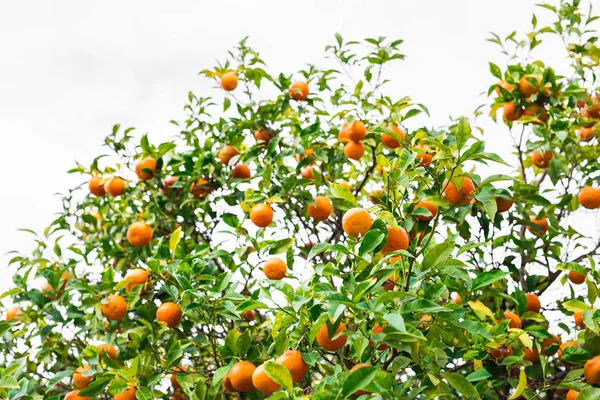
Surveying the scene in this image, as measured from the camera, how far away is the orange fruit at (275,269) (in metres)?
2.20

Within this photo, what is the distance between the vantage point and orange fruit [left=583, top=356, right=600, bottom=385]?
65.5 inches

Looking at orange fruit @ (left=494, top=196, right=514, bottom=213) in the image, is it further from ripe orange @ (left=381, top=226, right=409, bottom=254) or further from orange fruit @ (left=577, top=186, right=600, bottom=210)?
ripe orange @ (left=381, top=226, right=409, bottom=254)

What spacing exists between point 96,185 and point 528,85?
2.09 m

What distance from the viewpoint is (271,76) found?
3.06 metres

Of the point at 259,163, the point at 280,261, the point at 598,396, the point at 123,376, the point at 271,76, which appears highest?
the point at 271,76

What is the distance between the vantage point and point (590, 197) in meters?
2.47

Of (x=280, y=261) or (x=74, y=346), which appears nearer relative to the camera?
(x=280, y=261)

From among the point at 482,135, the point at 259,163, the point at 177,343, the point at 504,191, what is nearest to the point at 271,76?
the point at 259,163

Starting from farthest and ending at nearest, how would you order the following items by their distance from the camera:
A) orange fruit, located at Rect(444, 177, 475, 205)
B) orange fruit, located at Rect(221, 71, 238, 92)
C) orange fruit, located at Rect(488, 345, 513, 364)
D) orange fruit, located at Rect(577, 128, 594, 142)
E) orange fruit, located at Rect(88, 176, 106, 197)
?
1. orange fruit, located at Rect(221, 71, 238, 92)
2. orange fruit, located at Rect(88, 176, 106, 197)
3. orange fruit, located at Rect(577, 128, 594, 142)
4. orange fruit, located at Rect(488, 345, 513, 364)
5. orange fruit, located at Rect(444, 177, 475, 205)

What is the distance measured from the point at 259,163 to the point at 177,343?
1.11 m

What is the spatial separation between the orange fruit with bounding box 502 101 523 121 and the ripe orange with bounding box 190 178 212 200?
1.41 meters

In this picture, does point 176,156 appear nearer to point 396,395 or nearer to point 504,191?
point 504,191

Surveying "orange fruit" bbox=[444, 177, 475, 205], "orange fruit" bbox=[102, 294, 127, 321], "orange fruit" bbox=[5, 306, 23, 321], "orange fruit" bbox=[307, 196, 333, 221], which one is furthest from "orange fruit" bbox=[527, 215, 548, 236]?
"orange fruit" bbox=[5, 306, 23, 321]

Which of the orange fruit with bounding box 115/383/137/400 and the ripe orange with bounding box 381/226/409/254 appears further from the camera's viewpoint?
the orange fruit with bounding box 115/383/137/400
